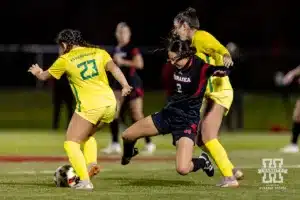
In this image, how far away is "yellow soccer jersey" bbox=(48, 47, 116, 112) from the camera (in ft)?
41.3

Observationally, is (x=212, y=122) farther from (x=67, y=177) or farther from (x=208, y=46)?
(x=67, y=177)

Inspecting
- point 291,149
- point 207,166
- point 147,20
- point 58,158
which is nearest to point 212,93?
point 207,166

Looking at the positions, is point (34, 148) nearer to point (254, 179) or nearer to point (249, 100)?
point (254, 179)

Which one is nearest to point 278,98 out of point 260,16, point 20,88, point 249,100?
point 249,100

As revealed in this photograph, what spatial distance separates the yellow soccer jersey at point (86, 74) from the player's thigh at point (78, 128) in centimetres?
12

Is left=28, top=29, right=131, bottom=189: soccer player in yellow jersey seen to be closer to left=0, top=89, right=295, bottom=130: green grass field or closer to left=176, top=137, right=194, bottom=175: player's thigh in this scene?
left=176, top=137, right=194, bottom=175: player's thigh

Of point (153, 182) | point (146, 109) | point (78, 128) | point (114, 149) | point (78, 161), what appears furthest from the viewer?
point (146, 109)

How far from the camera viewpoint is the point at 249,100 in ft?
97.6

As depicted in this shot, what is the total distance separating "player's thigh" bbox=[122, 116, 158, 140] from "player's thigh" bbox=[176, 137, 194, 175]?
37 centimetres

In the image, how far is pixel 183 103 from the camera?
12758 millimetres

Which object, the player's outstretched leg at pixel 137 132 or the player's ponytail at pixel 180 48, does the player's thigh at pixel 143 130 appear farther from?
the player's ponytail at pixel 180 48

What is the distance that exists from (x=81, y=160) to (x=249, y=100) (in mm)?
17792

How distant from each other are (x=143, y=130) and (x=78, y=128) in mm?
872

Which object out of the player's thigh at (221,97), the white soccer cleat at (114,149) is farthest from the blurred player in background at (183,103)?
the white soccer cleat at (114,149)
